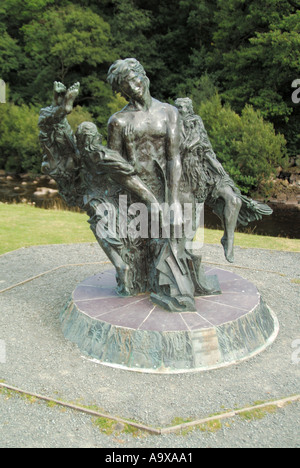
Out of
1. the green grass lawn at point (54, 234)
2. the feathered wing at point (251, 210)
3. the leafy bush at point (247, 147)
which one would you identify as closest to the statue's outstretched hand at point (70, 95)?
the feathered wing at point (251, 210)

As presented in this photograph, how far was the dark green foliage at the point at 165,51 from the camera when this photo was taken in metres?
25.9

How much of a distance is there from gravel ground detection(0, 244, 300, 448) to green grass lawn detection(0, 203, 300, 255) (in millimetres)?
4863

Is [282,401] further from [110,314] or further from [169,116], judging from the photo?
[169,116]

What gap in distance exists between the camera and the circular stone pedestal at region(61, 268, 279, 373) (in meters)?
5.82

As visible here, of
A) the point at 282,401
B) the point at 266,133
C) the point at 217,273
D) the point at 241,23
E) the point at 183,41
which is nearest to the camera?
the point at 282,401

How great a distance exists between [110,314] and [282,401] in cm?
238

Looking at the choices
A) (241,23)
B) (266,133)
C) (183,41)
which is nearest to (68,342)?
(266,133)

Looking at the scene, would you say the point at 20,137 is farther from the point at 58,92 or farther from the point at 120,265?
the point at 120,265

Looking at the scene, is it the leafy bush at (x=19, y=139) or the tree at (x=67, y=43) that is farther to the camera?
the tree at (x=67, y=43)

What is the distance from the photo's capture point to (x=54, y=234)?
13.6 m

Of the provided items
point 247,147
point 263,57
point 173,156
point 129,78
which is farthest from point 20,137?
point 173,156

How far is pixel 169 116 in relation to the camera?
6391 mm

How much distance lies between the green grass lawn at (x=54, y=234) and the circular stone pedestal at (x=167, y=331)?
592 centimetres

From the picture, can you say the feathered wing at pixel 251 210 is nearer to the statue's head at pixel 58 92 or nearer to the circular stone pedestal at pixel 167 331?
the circular stone pedestal at pixel 167 331
